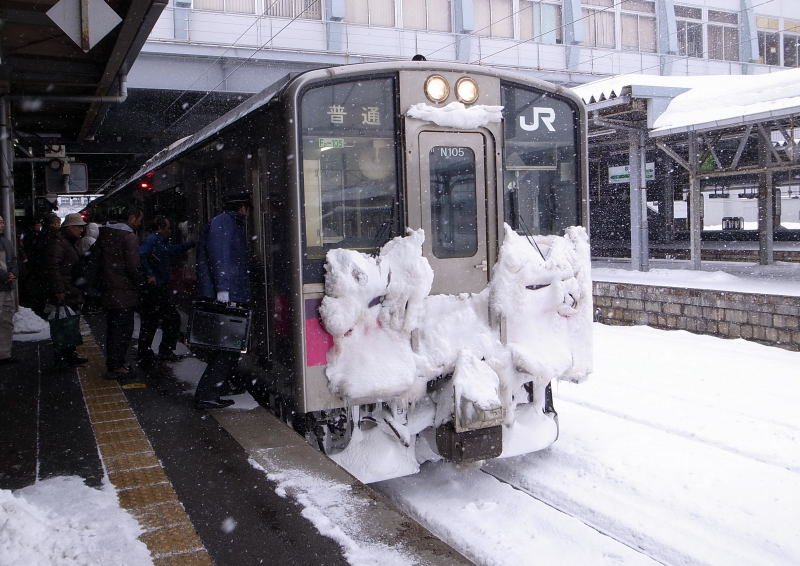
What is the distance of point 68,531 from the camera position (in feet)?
11.0

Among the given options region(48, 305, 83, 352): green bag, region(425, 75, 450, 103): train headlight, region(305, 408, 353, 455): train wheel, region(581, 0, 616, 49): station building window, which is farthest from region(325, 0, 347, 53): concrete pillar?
region(305, 408, 353, 455): train wheel

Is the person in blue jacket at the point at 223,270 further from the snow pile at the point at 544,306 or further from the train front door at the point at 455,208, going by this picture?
the snow pile at the point at 544,306

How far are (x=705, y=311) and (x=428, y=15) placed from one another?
1562cm

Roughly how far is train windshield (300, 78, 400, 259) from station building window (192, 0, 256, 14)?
15.6 metres

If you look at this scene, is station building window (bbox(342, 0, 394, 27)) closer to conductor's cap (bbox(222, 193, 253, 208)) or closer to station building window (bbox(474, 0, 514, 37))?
station building window (bbox(474, 0, 514, 37))

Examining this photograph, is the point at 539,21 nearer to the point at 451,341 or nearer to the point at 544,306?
the point at 544,306

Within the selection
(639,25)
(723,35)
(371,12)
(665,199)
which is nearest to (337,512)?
(371,12)

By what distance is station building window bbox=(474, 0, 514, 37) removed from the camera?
24047 mm

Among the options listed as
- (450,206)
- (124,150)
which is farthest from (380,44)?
(450,206)

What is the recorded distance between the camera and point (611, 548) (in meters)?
4.05

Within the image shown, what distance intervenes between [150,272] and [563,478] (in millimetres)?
4781

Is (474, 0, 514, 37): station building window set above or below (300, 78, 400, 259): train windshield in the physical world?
above

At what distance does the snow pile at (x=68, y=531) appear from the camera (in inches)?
121

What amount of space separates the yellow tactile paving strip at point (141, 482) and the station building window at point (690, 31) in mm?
29491
